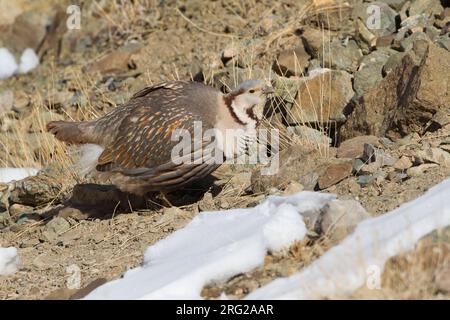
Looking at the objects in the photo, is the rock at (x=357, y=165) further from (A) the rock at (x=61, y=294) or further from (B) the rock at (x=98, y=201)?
(A) the rock at (x=61, y=294)

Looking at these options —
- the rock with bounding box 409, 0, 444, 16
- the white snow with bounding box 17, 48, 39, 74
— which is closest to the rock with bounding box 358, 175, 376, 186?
the rock with bounding box 409, 0, 444, 16

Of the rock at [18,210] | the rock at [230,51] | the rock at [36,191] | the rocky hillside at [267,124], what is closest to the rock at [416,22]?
the rocky hillside at [267,124]

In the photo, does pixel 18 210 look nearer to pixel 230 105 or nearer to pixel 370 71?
pixel 230 105

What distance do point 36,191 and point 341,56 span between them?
370 cm


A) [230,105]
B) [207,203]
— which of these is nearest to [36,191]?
[207,203]

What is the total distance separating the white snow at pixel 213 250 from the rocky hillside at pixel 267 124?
0.10 meters

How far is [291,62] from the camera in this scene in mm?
9617

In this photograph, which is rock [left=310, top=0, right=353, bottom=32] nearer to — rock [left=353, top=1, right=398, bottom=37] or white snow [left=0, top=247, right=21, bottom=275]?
rock [left=353, top=1, right=398, bottom=37]

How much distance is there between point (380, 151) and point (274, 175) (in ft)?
3.24

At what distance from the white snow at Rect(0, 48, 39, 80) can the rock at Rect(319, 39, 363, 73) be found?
6319mm

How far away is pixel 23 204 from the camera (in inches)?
355

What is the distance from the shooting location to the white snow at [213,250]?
5602mm

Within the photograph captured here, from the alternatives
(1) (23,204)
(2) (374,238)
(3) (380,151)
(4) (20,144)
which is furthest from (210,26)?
(2) (374,238)
